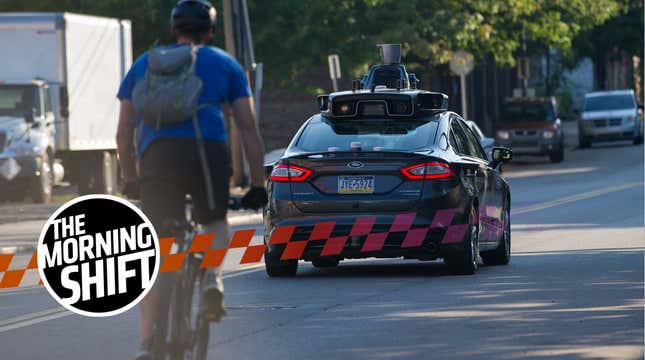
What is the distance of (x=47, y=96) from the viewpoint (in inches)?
1214

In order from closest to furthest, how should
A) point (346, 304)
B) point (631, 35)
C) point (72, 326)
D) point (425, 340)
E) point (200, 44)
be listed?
point (200, 44) < point (425, 340) < point (72, 326) < point (346, 304) < point (631, 35)

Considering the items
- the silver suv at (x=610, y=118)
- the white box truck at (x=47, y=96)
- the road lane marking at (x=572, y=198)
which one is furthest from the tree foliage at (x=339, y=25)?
the silver suv at (x=610, y=118)

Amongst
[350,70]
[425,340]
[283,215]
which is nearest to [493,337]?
[425,340]

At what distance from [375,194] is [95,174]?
1948cm

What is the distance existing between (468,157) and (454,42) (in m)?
25.6

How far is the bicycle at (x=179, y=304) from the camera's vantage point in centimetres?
767

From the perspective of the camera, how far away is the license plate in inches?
565

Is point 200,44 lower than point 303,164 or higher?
higher

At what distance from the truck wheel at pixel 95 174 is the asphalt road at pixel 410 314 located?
49.9ft

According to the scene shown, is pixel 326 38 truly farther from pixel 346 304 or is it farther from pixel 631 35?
pixel 631 35

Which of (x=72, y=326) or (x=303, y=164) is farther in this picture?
(x=303, y=164)

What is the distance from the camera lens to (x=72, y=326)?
1181cm

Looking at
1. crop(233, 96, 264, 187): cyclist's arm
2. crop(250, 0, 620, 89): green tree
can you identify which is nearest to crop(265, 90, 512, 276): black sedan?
crop(233, 96, 264, 187): cyclist's arm

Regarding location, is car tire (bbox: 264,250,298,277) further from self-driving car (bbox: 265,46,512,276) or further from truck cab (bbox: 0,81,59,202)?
truck cab (bbox: 0,81,59,202)
